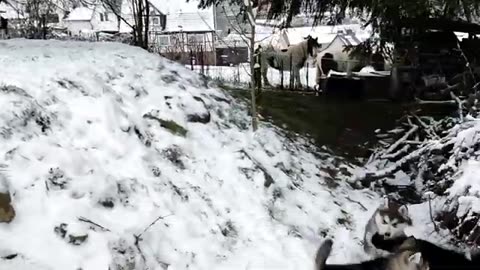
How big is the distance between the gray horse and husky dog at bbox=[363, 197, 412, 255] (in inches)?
293

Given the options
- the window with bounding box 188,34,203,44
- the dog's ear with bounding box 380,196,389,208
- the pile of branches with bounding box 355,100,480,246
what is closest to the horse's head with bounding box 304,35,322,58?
the window with bounding box 188,34,203,44

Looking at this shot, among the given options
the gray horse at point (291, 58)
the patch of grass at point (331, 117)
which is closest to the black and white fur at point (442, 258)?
the patch of grass at point (331, 117)

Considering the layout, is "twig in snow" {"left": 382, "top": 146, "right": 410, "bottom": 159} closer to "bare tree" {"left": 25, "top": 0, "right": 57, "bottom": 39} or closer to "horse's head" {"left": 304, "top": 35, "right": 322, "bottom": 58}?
"horse's head" {"left": 304, "top": 35, "right": 322, "bottom": 58}

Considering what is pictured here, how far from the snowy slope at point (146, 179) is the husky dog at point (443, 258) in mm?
595

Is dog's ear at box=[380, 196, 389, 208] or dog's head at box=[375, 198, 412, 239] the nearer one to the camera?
dog's head at box=[375, 198, 412, 239]

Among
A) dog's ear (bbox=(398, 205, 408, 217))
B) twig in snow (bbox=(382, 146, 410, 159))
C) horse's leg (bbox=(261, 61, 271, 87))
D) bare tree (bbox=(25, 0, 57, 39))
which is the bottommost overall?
dog's ear (bbox=(398, 205, 408, 217))

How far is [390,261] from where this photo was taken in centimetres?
482

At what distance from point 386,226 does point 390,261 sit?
1.03 ft

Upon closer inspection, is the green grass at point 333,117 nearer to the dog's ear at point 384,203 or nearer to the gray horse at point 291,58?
the dog's ear at point 384,203

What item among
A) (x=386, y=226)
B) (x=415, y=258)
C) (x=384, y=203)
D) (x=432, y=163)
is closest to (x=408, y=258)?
(x=415, y=258)

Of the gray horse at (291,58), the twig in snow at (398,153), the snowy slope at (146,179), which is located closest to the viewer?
the snowy slope at (146,179)

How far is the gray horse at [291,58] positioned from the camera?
502 inches

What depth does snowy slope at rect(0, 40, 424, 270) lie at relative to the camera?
3.94 m

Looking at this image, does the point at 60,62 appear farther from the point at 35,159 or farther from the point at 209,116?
the point at 35,159
